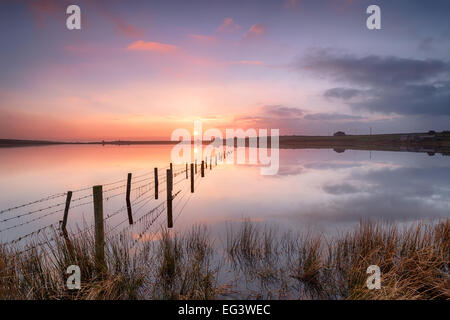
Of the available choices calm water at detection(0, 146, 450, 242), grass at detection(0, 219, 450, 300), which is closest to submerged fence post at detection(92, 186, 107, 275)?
grass at detection(0, 219, 450, 300)

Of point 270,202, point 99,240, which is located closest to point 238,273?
point 99,240

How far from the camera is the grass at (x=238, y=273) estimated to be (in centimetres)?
596

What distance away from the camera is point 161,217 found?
15.7 m

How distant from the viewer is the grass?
5957 mm

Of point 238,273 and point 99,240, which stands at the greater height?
point 99,240

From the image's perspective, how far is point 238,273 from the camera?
805 centimetres

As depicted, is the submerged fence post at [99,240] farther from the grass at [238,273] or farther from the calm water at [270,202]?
the calm water at [270,202]

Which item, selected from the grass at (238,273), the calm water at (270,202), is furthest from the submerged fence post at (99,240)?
the calm water at (270,202)

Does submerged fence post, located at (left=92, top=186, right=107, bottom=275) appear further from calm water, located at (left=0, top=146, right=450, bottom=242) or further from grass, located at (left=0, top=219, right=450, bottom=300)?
calm water, located at (left=0, top=146, right=450, bottom=242)

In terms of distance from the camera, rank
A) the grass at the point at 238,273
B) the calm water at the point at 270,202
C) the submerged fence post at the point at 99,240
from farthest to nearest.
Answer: the calm water at the point at 270,202 < the submerged fence post at the point at 99,240 < the grass at the point at 238,273

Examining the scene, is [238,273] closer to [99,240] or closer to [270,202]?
[99,240]
